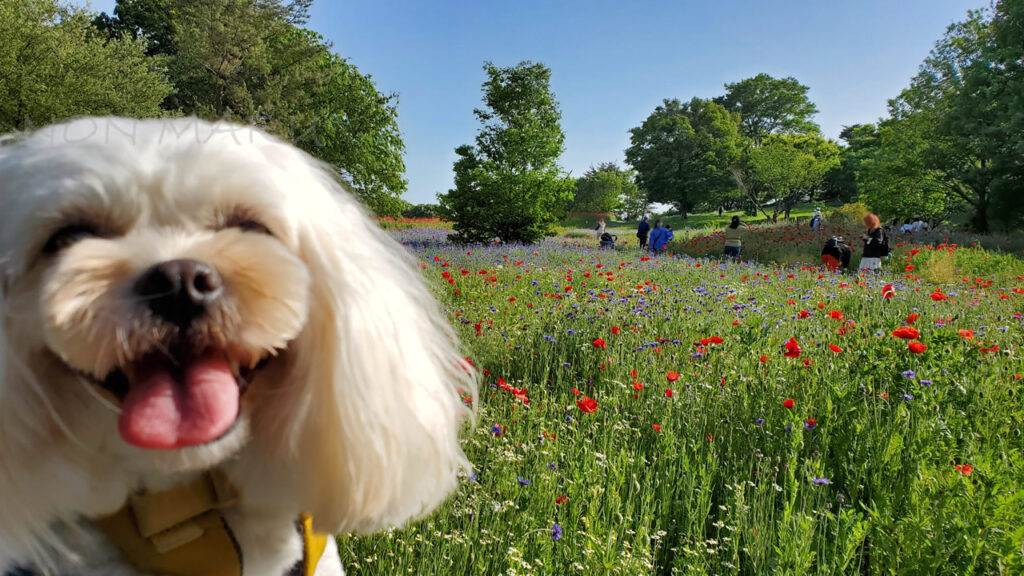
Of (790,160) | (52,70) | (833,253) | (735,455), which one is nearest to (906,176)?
(790,160)

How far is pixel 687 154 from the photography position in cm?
6091

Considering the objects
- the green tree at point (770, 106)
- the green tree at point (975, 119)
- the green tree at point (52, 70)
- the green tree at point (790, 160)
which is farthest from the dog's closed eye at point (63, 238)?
the green tree at point (770, 106)

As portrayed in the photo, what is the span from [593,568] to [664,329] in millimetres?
2824

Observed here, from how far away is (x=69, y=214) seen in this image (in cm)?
108

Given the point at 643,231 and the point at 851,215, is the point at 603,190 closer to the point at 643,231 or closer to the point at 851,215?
the point at 851,215

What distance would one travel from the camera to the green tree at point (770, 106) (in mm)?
68688

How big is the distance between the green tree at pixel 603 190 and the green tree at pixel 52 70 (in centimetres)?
5036

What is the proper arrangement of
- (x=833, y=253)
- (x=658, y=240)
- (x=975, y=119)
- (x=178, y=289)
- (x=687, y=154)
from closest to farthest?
(x=178, y=289) → (x=833, y=253) → (x=658, y=240) → (x=975, y=119) → (x=687, y=154)

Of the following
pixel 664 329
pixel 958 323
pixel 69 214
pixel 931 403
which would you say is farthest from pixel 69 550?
pixel 958 323

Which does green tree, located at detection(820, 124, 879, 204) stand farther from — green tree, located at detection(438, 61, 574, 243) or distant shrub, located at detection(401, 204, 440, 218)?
green tree, located at detection(438, 61, 574, 243)

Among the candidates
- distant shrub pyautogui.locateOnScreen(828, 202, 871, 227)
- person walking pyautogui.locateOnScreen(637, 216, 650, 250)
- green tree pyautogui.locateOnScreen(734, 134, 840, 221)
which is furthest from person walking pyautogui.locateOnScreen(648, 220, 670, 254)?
green tree pyautogui.locateOnScreen(734, 134, 840, 221)

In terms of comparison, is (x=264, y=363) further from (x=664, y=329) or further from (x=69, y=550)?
(x=664, y=329)

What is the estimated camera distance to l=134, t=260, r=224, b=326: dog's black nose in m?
1.00

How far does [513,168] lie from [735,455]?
18.8m
